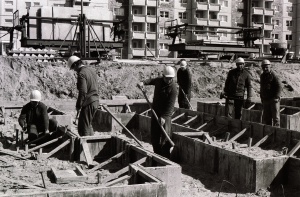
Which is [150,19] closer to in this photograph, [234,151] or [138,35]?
[138,35]

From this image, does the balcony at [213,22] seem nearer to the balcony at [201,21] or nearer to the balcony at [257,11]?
the balcony at [201,21]

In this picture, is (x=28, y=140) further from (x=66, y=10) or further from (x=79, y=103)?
A: (x=66, y=10)

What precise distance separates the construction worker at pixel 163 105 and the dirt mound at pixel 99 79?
8.85 meters

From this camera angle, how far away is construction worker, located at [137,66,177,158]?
7.28 m

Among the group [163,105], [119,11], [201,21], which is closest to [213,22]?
[201,21]

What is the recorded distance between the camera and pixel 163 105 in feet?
24.2

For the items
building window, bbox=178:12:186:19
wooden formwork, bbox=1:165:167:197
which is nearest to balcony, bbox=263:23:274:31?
building window, bbox=178:12:186:19

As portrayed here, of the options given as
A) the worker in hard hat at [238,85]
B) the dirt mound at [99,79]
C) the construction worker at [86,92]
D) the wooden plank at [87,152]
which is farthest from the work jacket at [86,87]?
the dirt mound at [99,79]

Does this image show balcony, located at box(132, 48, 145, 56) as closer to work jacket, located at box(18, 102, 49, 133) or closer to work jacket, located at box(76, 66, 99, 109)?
work jacket, located at box(18, 102, 49, 133)

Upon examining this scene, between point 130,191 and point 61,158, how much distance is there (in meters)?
3.40

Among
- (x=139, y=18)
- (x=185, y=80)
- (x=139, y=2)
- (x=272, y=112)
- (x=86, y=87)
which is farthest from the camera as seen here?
(x=139, y=2)

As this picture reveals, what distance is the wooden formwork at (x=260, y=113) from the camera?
10.5 meters

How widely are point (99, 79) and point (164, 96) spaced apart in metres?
9.69

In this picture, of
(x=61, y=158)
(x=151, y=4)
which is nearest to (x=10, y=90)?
(x=61, y=158)
